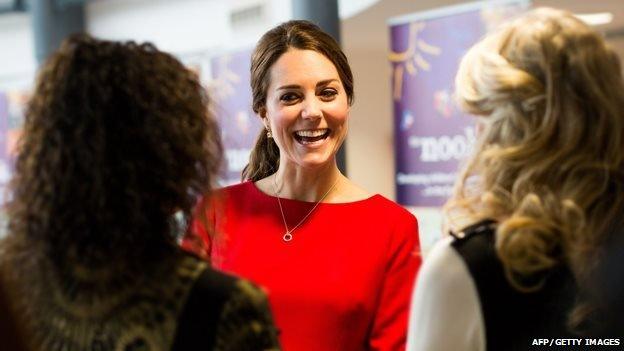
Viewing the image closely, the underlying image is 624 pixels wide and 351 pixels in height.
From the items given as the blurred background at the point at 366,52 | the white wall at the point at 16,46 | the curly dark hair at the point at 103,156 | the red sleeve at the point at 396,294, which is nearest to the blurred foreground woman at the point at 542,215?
the curly dark hair at the point at 103,156

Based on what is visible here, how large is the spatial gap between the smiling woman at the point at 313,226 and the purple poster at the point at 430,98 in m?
2.29

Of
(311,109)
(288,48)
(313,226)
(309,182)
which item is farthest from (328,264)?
(288,48)

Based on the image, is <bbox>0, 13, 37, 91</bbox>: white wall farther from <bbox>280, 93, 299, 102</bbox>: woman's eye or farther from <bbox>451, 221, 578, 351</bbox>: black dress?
<bbox>451, 221, 578, 351</bbox>: black dress

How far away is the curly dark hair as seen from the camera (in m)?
1.28

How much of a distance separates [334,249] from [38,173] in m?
1.16

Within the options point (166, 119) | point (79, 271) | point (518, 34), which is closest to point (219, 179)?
point (166, 119)

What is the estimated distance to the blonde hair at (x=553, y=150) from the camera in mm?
1378

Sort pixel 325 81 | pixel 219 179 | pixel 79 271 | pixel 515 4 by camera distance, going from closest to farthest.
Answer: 1. pixel 79 271
2. pixel 219 179
3. pixel 325 81
4. pixel 515 4

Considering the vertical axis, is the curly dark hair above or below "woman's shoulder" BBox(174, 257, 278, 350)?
above

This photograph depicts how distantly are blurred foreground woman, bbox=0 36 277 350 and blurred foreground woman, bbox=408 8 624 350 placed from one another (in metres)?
0.33

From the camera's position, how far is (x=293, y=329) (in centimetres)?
222

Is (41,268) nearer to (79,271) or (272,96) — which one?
(79,271)

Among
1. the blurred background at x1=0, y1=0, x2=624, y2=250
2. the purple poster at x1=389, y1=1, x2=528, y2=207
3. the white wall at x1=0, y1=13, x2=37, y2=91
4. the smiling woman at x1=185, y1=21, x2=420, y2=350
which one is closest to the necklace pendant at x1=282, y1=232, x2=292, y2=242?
the smiling woman at x1=185, y1=21, x2=420, y2=350

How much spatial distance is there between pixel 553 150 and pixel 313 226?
3.63 feet
